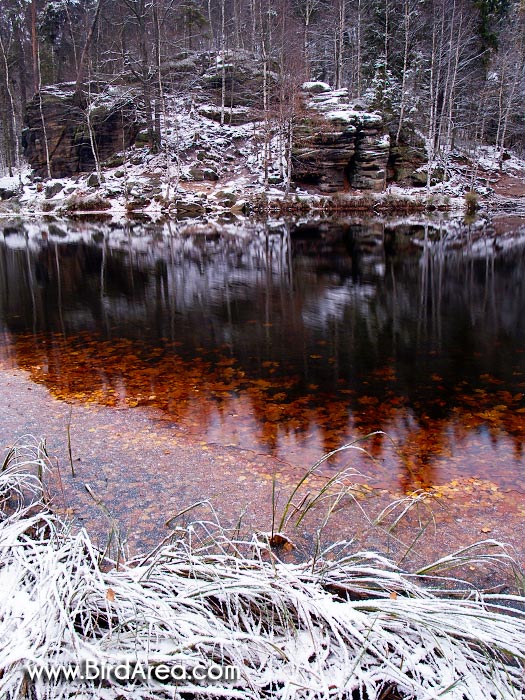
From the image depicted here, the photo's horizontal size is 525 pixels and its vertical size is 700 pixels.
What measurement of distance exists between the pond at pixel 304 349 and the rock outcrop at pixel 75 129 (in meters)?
28.3

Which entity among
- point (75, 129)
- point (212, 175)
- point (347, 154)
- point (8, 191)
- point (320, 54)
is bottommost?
point (8, 191)

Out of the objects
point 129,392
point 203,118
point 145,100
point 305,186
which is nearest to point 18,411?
point 129,392

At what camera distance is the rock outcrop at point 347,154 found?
1355 inches

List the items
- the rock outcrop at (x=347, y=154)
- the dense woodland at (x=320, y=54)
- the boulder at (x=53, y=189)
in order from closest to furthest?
the rock outcrop at (x=347, y=154) < the dense woodland at (x=320, y=54) < the boulder at (x=53, y=189)

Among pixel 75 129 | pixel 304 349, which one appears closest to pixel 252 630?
pixel 304 349

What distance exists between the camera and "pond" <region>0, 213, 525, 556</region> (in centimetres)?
464

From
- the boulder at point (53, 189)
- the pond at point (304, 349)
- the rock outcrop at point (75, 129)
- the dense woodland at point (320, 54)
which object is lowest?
the pond at point (304, 349)

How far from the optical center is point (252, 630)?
7.10 ft

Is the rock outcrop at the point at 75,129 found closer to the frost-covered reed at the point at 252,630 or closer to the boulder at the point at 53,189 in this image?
the boulder at the point at 53,189

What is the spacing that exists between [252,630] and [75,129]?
152ft

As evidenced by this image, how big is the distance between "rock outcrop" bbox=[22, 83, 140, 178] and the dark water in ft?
92.2

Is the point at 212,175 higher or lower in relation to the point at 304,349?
higher

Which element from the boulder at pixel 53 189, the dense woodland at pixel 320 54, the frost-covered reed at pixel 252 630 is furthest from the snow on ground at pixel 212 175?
the frost-covered reed at pixel 252 630

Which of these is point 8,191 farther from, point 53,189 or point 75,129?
point 75,129
